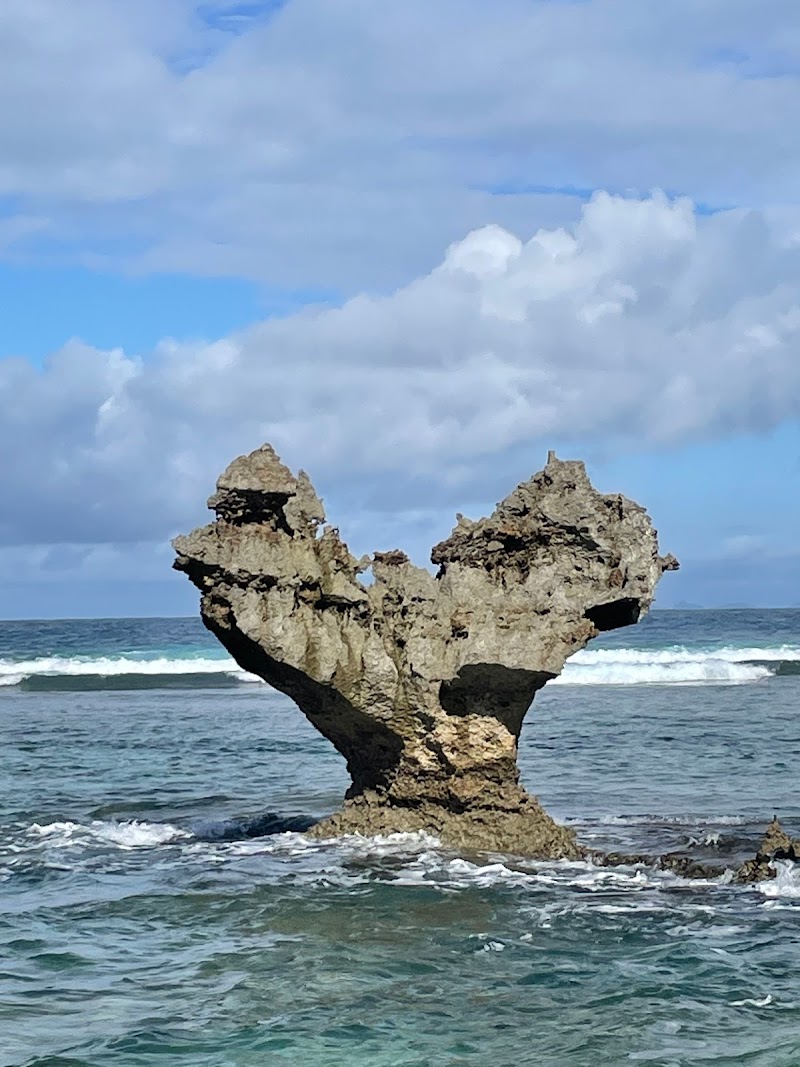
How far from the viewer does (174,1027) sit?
28.0 ft

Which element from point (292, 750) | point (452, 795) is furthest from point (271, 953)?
point (292, 750)

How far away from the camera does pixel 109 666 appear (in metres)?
53.4

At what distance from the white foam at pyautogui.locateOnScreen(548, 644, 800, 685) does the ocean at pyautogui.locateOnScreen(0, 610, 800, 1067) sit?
22.0 meters

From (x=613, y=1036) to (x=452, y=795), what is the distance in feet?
17.8

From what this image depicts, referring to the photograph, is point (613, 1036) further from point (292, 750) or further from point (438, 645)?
point (292, 750)

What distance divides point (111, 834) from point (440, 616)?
4494 millimetres

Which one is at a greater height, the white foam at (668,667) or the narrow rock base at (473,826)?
the white foam at (668,667)

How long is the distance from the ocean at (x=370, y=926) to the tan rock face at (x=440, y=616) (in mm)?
779

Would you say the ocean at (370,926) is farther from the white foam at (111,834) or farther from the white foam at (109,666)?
the white foam at (109,666)

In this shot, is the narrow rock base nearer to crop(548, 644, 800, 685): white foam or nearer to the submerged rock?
the submerged rock

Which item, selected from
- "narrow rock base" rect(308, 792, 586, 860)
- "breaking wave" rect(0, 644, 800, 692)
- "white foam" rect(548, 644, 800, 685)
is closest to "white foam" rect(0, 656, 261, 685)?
"breaking wave" rect(0, 644, 800, 692)

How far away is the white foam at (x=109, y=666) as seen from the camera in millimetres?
50422

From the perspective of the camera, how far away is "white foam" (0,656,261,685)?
5042 cm

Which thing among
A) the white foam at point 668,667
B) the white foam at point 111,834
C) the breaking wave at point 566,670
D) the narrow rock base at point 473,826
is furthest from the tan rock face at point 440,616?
the breaking wave at point 566,670
